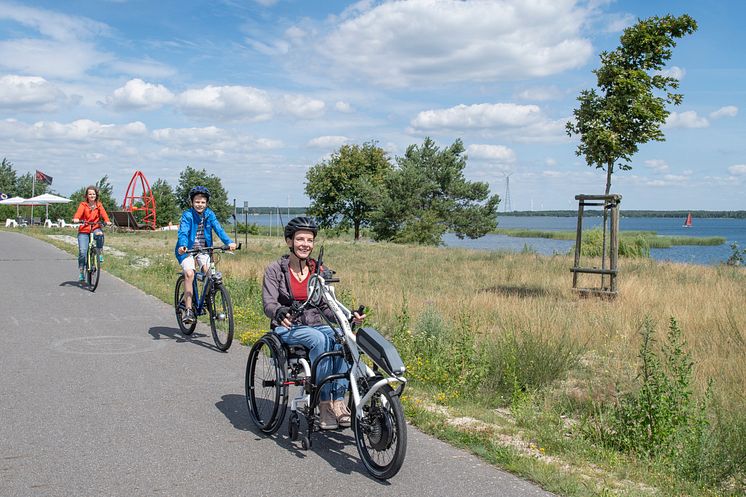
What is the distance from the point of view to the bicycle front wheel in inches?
336

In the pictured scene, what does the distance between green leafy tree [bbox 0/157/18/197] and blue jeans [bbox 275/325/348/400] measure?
98.2m

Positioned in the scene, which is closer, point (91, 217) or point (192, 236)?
point (192, 236)

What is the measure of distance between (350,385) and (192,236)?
5364 millimetres

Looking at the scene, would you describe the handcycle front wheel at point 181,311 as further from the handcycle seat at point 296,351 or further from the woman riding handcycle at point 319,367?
the handcycle seat at point 296,351

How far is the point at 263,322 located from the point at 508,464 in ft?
20.9

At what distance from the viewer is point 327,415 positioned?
4980mm

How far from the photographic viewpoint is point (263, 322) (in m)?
10.5

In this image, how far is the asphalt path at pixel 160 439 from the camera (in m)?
4.32

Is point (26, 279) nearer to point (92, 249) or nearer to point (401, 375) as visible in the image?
point (92, 249)

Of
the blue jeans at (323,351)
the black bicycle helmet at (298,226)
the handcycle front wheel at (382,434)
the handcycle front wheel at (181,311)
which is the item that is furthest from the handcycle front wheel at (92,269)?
the handcycle front wheel at (382,434)

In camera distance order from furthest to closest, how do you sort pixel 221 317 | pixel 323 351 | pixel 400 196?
pixel 400 196, pixel 221 317, pixel 323 351

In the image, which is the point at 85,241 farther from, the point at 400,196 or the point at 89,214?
the point at 400,196

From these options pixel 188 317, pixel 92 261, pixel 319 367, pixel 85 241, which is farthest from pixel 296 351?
pixel 85 241

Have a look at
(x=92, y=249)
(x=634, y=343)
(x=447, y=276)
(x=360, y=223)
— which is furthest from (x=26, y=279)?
(x=360, y=223)
